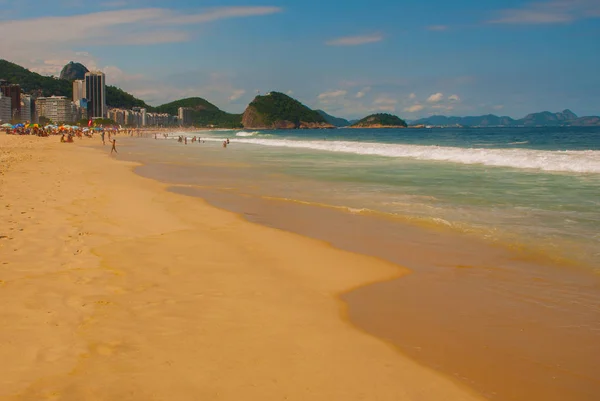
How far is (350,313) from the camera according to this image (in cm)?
517

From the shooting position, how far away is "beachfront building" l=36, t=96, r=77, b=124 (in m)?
Answer: 160

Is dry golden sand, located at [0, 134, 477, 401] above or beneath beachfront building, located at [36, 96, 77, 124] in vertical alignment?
beneath

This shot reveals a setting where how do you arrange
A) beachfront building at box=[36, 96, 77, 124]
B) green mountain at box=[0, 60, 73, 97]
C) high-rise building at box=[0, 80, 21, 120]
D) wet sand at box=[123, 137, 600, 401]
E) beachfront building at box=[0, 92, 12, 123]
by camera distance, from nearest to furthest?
wet sand at box=[123, 137, 600, 401]
beachfront building at box=[0, 92, 12, 123]
high-rise building at box=[0, 80, 21, 120]
beachfront building at box=[36, 96, 77, 124]
green mountain at box=[0, 60, 73, 97]

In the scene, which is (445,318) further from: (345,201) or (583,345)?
(345,201)

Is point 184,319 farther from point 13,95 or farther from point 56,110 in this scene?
point 56,110

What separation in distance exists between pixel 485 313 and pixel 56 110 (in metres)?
177

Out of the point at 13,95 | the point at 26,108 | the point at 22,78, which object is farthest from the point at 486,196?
the point at 22,78

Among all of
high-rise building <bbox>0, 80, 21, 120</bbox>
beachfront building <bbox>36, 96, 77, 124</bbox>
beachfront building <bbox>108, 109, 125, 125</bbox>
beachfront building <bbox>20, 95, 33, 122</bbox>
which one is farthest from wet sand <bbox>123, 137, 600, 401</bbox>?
beachfront building <bbox>108, 109, 125, 125</bbox>

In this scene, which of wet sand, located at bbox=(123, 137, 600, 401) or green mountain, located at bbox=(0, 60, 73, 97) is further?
green mountain, located at bbox=(0, 60, 73, 97)

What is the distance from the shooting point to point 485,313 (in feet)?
16.9

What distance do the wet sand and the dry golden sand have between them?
0.34m

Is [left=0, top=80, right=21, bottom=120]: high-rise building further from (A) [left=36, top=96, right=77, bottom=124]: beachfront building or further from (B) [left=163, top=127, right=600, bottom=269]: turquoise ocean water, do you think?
(B) [left=163, top=127, right=600, bottom=269]: turquoise ocean water

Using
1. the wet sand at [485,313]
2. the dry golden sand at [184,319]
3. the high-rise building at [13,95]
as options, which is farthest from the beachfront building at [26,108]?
the wet sand at [485,313]

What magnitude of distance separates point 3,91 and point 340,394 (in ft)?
571
